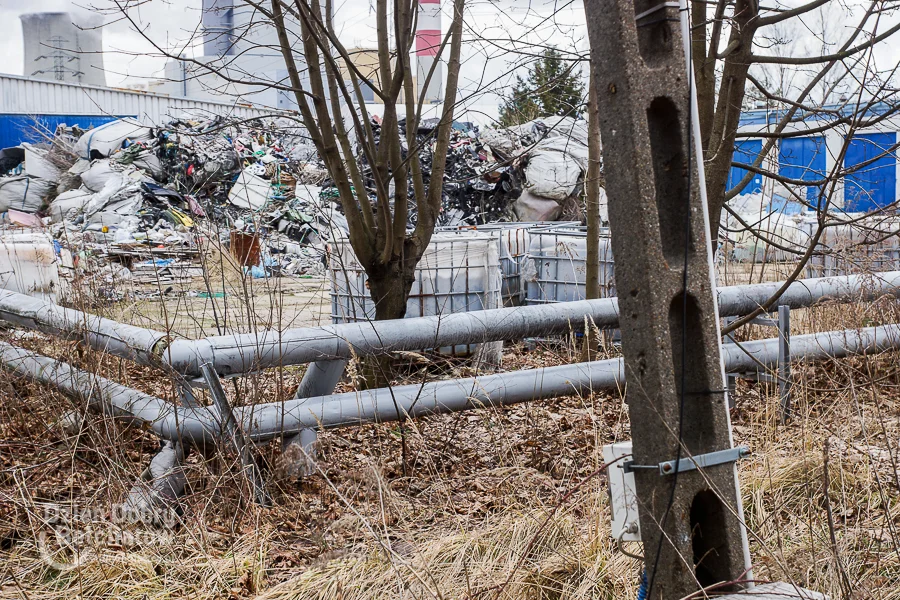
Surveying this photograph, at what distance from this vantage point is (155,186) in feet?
62.7

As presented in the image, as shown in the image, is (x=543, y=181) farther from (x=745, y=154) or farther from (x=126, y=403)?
(x=126, y=403)

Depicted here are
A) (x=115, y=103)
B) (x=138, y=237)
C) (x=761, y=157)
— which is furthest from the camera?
(x=115, y=103)

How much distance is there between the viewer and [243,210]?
17.8 meters

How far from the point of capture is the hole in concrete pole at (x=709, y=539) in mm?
2240

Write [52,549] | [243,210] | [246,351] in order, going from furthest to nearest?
[243,210]
[246,351]
[52,549]

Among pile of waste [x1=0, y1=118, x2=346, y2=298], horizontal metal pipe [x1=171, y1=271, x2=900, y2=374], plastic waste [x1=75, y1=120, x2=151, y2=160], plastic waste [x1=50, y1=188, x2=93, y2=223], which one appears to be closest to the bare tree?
horizontal metal pipe [x1=171, y1=271, x2=900, y2=374]

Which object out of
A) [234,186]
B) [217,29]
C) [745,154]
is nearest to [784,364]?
[745,154]

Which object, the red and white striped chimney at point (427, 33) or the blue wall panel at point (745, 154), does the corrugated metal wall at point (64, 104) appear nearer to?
the blue wall panel at point (745, 154)

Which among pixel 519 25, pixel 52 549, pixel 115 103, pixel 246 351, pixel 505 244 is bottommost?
pixel 52 549

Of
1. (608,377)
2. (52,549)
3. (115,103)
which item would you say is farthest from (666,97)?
(115,103)

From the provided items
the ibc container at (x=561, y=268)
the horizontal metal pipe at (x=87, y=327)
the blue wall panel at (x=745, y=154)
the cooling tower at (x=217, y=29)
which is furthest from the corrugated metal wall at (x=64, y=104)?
the horizontal metal pipe at (x=87, y=327)

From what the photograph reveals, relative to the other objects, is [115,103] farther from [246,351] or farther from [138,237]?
[246,351]

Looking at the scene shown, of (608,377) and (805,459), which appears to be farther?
(608,377)

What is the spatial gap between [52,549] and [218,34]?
3243mm
